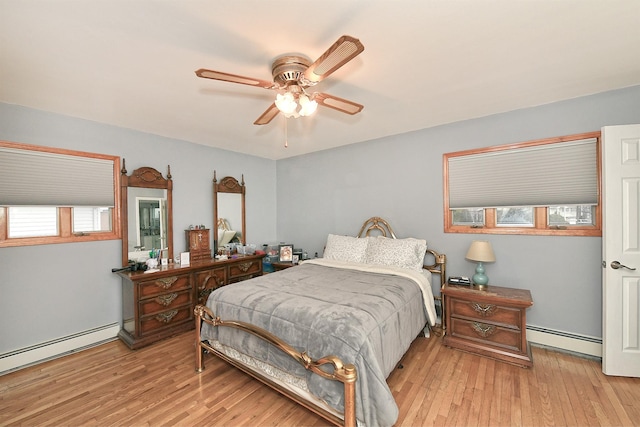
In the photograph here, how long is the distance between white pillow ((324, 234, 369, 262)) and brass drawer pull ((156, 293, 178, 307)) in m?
2.03

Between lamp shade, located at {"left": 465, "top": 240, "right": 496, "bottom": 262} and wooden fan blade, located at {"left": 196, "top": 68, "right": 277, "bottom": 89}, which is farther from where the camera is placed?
lamp shade, located at {"left": 465, "top": 240, "right": 496, "bottom": 262}

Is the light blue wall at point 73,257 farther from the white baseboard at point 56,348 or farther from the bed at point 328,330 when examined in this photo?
the bed at point 328,330

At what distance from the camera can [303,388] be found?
188 centimetres

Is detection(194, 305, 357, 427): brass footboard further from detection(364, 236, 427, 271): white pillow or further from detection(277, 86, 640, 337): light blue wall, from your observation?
detection(277, 86, 640, 337): light blue wall

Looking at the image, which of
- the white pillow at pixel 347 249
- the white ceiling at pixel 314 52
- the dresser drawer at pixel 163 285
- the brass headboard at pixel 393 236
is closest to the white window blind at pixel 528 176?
the white ceiling at pixel 314 52

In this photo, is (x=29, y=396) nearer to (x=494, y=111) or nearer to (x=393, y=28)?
(x=393, y=28)

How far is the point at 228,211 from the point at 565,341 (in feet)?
15.1

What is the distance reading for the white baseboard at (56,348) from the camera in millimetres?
2539

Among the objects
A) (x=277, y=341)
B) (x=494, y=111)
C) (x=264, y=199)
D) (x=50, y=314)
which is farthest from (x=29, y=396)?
(x=494, y=111)

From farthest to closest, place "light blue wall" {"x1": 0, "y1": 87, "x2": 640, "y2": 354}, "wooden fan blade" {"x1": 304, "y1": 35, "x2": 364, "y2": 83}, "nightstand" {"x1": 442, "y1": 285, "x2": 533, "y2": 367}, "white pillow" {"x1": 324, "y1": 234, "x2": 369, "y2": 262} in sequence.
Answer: "white pillow" {"x1": 324, "y1": 234, "x2": 369, "y2": 262} < "light blue wall" {"x1": 0, "y1": 87, "x2": 640, "y2": 354} < "nightstand" {"x1": 442, "y1": 285, "x2": 533, "y2": 367} < "wooden fan blade" {"x1": 304, "y1": 35, "x2": 364, "y2": 83}

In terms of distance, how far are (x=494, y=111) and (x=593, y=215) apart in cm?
143

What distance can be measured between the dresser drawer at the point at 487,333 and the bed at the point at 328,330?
11.1 inches

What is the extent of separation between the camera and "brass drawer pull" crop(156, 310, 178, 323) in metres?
3.11

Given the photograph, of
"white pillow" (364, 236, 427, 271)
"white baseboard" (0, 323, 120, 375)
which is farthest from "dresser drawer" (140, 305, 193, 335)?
"white pillow" (364, 236, 427, 271)
